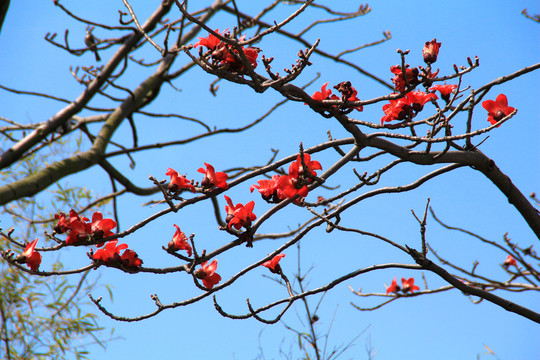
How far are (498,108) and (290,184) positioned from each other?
1.11 meters

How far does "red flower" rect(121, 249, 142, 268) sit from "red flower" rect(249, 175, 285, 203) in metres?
0.56

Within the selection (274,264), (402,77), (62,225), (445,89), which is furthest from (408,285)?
(62,225)

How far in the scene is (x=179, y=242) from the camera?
1914mm

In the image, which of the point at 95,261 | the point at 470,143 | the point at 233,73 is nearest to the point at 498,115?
the point at 470,143

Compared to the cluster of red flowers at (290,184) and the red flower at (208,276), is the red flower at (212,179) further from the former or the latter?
the red flower at (208,276)

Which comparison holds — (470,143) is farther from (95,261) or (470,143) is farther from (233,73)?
(95,261)

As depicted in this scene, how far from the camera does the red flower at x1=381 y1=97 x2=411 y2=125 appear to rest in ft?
6.39

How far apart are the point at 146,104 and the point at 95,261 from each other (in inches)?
110

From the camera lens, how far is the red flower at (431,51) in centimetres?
181

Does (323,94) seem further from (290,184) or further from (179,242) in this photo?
(179,242)

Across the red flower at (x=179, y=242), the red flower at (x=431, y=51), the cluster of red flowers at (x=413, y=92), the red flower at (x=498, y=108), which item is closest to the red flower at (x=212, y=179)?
the red flower at (x=179, y=242)

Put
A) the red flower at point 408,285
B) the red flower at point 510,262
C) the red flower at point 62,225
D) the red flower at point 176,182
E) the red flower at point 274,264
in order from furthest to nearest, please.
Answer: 1. the red flower at point 510,262
2. the red flower at point 408,285
3. the red flower at point 274,264
4. the red flower at point 62,225
5. the red flower at point 176,182

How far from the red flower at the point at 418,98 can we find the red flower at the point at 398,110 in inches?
0.8

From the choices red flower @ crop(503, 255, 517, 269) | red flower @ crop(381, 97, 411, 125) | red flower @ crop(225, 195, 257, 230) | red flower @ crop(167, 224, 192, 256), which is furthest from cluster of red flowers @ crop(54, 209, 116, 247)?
red flower @ crop(503, 255, 517, 269)
